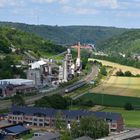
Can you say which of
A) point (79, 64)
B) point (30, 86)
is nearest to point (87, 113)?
point (30, 86)

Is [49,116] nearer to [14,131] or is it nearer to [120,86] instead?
[14,131]

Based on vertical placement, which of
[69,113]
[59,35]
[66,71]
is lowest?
[69,113]

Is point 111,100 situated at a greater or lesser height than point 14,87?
lesser

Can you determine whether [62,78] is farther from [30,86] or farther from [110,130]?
[110,130]

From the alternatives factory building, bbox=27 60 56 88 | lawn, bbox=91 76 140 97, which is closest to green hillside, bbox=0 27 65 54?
factory building, bbox=27 60 56 88

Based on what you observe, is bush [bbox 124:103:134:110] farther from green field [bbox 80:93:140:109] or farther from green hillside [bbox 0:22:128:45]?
green hillside [bbox 0:22:128:45]

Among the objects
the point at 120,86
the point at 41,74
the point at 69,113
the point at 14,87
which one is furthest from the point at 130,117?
the point at 41,74
